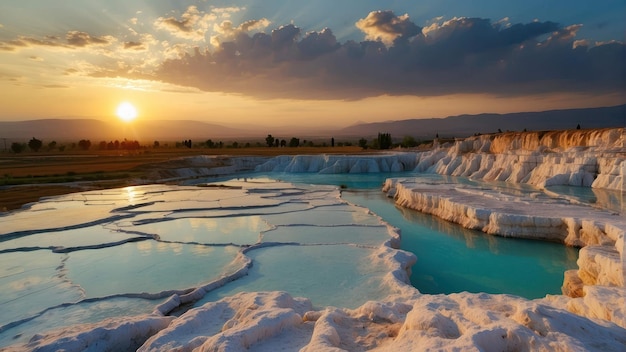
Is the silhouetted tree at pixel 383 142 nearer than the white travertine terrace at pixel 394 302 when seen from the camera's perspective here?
No

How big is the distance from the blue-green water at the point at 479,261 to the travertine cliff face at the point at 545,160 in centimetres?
1210

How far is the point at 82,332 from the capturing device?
488 centimetres

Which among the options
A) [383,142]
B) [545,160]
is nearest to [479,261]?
[545,160]

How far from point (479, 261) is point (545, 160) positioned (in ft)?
60.3

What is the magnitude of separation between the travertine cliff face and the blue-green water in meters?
12.1

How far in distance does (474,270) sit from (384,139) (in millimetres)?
55104

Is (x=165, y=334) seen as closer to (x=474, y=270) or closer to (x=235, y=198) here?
(x=474, y=270)

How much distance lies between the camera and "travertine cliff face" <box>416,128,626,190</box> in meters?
21.4

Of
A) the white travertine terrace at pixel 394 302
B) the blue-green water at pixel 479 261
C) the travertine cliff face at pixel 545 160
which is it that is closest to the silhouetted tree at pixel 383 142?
the travertine cliff face at pixel 545 160

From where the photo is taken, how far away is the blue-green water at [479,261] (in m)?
8.21

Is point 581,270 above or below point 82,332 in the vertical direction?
below

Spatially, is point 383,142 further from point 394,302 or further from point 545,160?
point 394,302

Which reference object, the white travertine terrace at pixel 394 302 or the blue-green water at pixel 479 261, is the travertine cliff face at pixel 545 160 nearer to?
the white travertine terrace at pixel 394 302

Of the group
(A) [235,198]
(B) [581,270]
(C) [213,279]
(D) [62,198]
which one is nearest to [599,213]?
(B) [581,270]
